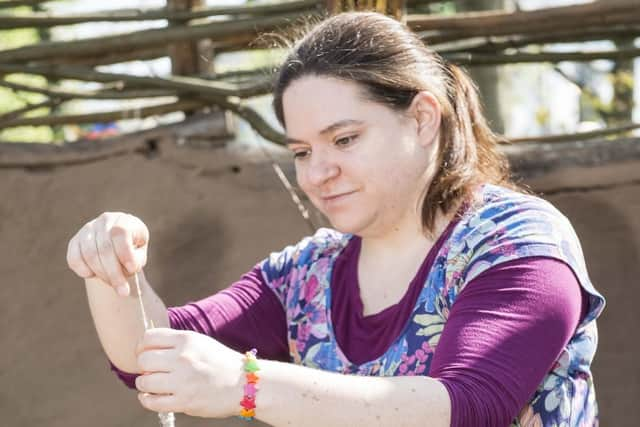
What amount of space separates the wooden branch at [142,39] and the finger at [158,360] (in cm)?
144

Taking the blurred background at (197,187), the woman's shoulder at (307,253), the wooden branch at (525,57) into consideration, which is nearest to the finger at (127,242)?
the woman's shoulder at (307,253)

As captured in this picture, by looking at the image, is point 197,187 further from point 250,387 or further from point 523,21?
point 250,387

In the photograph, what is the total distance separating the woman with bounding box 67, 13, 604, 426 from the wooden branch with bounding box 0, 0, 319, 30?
2.68 ft

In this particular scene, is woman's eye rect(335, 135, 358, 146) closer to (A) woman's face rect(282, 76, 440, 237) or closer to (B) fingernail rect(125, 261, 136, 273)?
(A) woman's face rect(282, 76, 440, 237)

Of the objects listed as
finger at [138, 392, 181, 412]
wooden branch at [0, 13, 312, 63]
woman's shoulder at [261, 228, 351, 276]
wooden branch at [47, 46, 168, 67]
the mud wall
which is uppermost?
wooden branch at [0, 13, 312, 63]

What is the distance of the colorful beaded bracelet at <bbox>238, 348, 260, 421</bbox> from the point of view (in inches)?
50.1

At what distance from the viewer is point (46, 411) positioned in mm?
2475

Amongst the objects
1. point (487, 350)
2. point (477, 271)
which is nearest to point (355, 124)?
point (477, 271)

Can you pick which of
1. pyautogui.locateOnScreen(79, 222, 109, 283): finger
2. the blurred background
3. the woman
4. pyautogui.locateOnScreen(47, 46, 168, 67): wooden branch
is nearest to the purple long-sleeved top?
the woman

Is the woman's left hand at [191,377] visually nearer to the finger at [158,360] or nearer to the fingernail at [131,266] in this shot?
the finger at [158,360]

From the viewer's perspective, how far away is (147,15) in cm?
267

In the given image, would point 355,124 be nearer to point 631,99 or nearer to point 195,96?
point 195,96

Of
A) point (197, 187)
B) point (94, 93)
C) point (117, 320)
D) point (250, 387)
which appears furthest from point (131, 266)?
point (94, 93)

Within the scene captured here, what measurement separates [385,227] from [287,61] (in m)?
0.36
